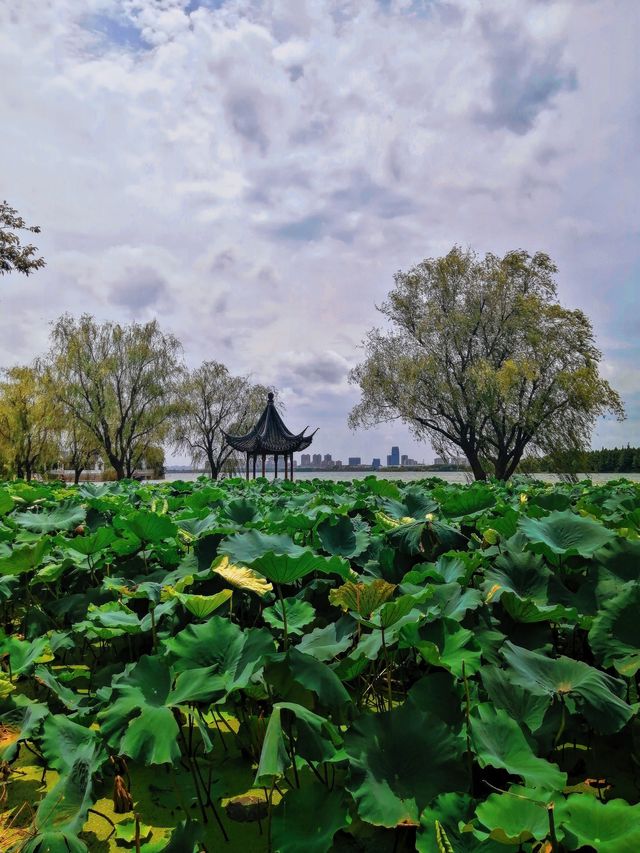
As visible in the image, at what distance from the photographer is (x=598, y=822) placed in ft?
2.56

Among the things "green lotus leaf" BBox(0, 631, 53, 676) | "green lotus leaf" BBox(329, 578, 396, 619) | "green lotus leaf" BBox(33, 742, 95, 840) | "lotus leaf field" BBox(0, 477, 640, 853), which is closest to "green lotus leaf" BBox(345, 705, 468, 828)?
"lotus leaf field" BBox(0, 477, 640, 853)

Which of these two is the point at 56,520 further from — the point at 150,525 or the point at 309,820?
the point at 309,820

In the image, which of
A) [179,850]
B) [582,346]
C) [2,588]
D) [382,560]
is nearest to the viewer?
[179,850]

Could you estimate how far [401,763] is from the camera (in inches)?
39.3

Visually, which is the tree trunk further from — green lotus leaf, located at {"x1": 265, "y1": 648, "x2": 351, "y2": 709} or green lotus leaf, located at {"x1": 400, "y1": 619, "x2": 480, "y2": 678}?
green lotus leaf, located at {"x1": 265, "y1": 648, "x2": 351, "y2": 709}

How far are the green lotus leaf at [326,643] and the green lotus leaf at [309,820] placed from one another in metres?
0.24

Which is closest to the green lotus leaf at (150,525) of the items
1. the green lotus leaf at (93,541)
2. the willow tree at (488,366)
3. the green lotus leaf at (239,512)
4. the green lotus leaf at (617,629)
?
the green lotus leaf at (93,541)

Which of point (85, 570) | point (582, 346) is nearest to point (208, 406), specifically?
point (582, 346)

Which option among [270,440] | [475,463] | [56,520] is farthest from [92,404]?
[56,520]

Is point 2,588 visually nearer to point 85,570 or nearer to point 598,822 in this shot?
point 85,570

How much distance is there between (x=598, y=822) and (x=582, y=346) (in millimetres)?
22853

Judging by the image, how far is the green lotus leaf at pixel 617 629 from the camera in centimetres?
119

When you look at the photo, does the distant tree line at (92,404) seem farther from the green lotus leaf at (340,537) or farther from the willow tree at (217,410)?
the green lotus leaf at (340,537)

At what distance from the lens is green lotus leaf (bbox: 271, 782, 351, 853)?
0.92 metres
